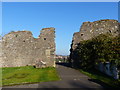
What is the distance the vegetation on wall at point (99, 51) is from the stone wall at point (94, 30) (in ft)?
9.67

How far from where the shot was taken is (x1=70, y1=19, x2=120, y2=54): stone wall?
20.3 m

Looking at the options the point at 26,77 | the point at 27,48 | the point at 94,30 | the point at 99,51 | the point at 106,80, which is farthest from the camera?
the point at 27,48

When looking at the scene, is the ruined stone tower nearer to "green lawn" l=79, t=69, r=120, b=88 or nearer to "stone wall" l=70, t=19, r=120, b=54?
"stone wall" l=70, t=19, r=120, b=54

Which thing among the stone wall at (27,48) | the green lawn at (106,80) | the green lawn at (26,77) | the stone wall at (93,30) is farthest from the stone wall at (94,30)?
the green lawn at (106,80)

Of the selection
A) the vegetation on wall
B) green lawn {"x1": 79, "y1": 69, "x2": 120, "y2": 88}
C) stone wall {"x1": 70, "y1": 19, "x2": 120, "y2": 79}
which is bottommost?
green lawn {"x1": 79, "y1": 69, "x2": 120, "y2": 88}

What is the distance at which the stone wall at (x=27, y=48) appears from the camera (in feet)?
66.7

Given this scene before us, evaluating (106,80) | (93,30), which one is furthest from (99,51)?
(93,30)

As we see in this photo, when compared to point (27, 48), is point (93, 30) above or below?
above

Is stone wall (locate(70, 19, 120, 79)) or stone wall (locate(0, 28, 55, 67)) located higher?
stone wall (locate(70, 19, 120, 79))

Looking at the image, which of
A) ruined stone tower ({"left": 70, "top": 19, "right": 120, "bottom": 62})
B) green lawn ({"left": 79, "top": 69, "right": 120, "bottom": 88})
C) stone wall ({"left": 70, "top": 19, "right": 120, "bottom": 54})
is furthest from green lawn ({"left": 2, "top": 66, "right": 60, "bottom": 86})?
stone wall ({"left": 70, "top": 19, "right": 120, "bottom": 54})

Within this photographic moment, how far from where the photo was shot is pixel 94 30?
20.4 m

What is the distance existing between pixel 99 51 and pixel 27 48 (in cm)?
1073

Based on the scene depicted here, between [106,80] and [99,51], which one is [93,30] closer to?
[99,51]

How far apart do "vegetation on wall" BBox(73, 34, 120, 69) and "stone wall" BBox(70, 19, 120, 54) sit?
2.95 meters
